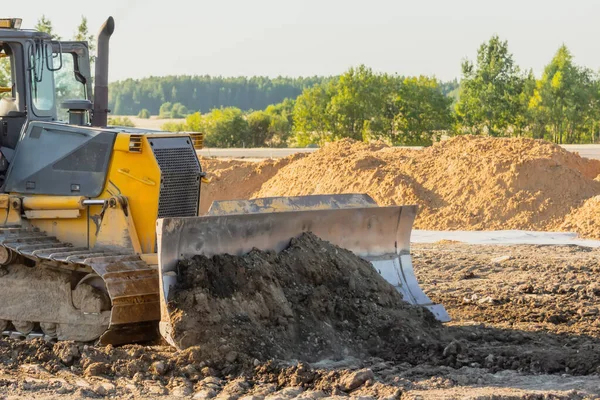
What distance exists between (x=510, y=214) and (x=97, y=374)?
1227 centimetres

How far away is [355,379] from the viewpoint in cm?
665

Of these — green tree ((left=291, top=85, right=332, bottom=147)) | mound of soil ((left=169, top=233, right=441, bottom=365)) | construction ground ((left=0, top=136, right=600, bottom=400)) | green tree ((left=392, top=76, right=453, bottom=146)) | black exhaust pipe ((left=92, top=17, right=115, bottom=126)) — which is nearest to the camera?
construction ground ((left=0, top=136, right=600, bottom=400))

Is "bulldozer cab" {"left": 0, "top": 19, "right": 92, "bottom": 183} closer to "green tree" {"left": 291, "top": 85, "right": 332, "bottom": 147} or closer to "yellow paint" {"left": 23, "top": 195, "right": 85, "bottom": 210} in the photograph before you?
"yellow paint" {"left": 23, "top": 195, "right": 85, "bottom": 210}

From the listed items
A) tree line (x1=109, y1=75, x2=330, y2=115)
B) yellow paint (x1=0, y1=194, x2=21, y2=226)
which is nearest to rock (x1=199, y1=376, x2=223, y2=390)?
yellow paint (x1=0, y1=194, x2=21, y2=226)

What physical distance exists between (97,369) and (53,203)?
6.31 ft

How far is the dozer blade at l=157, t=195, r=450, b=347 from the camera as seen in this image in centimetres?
754

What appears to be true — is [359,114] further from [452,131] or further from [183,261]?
[183,261]

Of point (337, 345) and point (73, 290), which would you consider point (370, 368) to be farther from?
point (73, 290)

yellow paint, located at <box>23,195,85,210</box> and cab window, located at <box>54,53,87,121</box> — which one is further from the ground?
cab window, located at <box>54,53,87,121</box>

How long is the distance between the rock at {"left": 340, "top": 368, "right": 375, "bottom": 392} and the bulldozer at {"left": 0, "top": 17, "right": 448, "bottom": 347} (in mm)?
1397

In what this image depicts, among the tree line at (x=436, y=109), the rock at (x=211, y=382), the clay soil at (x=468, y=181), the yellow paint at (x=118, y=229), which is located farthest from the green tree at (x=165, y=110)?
the rock at (x=211, y=382)

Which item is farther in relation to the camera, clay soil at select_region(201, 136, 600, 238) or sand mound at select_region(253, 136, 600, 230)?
sand mound at select_region(253, 136, 600, 230)

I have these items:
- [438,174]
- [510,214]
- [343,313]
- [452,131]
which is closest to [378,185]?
[438,174]

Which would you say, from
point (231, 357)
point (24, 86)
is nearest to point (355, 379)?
point (231, 357)
